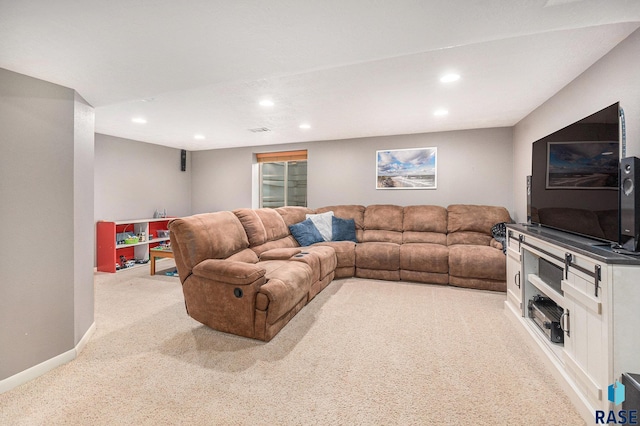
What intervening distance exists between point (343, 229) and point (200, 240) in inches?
98.9

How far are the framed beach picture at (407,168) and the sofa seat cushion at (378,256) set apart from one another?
129 cm

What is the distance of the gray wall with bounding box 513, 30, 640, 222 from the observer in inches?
73.1

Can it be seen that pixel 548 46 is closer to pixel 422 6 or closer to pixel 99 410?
pixel 422 6

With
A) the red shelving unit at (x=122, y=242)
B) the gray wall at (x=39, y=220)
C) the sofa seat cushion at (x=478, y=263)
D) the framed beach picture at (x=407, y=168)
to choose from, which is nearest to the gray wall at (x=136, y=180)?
the red shelving unit at (x=122, y=242)

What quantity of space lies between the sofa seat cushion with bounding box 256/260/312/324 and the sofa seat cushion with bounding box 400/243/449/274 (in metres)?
1.64

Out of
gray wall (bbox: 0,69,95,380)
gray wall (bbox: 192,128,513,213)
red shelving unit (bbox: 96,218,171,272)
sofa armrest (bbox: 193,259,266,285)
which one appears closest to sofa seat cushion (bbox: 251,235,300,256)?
sofa armrest (bbox: 193,259,266,285)

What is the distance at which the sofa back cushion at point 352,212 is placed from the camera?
4758 millimetres

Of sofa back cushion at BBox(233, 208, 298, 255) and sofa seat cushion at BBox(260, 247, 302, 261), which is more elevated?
sofa back cushion at BBox(233, 208, 298, 255)

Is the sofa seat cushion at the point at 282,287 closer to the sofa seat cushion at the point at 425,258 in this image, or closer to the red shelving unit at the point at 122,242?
the sofa seat cushion at the point at 425,258

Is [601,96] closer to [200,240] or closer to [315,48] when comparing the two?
[315,48]

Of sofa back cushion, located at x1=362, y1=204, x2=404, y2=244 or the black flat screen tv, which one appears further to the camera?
sofa back cushion, located at x1=362, y1=204, x2=404, y2=244

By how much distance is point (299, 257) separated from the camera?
310 cm

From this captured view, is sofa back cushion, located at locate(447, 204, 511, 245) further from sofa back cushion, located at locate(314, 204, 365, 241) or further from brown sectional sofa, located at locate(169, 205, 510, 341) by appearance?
sofa back cushion, located at locate(314, 204, 365, 241)

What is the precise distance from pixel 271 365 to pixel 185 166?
5518mm
